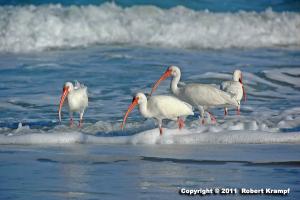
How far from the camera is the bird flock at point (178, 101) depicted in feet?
37.3

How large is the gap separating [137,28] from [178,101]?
1330 cm

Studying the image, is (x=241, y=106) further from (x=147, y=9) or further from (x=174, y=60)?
(x=147, y=9)

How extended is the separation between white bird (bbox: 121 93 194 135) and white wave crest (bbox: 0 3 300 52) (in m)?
11.5

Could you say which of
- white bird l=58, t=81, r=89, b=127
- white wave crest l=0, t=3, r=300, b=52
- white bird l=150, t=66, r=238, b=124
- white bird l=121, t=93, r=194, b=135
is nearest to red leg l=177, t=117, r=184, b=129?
white bird l=121, t=93, r=194, b=135

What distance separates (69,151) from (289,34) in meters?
16.6

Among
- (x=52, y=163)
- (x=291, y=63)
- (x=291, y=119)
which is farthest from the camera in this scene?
(x=291, y=63)

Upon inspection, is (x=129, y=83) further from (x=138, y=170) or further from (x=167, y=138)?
(x=138, y=170)

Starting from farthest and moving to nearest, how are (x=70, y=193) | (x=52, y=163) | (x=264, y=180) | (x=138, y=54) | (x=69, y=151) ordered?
(x=138, y=54)
(x=69, y=151)
(x=52, y=163)
(x=264, y=180)
(x=70, y=193)

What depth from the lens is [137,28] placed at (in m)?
24.8

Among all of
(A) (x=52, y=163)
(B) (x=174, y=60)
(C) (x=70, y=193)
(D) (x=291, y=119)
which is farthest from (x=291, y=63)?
(C) (x=70, y=193)

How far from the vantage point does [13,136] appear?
10727 mm

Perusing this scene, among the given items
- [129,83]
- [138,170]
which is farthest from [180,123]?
[129,83]

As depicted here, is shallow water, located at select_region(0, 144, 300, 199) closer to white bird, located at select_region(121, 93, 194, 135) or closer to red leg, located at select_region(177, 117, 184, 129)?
red leg, located at select_region(177, 117, 184, 129)

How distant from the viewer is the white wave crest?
2355 centimetres
